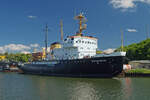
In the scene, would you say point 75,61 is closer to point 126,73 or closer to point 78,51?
point 78,51

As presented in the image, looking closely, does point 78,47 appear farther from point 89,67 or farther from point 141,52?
point 141,52

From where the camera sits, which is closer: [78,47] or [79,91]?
[79,91]

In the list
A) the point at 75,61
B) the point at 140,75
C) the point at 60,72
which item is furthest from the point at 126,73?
the point at 60,72

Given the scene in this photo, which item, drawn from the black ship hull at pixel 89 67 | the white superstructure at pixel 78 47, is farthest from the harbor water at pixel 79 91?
the white superstructure at pixel 78 47

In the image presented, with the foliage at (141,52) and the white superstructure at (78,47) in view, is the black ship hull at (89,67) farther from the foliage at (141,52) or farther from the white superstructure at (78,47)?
the foliage at (141,52)

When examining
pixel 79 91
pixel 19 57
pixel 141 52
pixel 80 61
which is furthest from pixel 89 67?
pixel 19 57

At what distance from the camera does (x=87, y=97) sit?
16422 millimetres

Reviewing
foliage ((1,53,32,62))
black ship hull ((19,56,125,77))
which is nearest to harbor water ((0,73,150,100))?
black ship hull ((19,56,125,77))

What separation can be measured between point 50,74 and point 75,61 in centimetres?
969

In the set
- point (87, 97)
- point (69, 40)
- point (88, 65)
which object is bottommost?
point (87, 97)

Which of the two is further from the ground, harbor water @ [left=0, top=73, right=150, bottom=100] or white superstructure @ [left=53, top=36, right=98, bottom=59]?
white superstructure @ [left=53, top=36, right=98, bottom=59]

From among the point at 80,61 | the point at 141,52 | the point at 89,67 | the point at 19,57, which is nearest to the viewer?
the point at 89,67

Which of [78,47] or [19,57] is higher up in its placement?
[78,47]

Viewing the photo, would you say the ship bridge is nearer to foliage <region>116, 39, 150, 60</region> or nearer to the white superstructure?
the white superstructure
